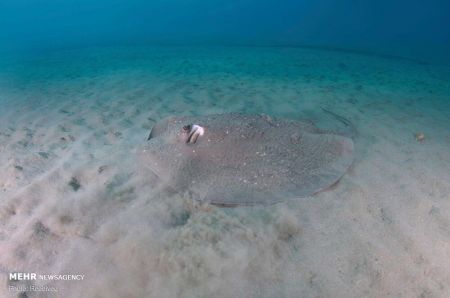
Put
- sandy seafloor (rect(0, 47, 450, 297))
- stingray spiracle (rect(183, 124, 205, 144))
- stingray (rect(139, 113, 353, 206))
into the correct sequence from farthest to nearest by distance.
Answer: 1. stingray spiracle (rect(183, 124, 205, 144))
2. stingray (rect(139, 113, 353, 206))
3. sandy seafloor (rect(0, 47, 450, 297))

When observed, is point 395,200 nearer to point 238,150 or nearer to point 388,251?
point 388,251

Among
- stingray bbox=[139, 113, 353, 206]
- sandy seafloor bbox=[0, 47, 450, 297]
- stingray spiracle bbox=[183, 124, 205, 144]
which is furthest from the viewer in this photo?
stingray spiracle bbox=[183, 124, 205, 144]

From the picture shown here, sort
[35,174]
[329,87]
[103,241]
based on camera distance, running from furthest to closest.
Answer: [329,87] < [35,174] < [103,241]

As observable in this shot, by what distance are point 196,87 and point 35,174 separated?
20.2ft

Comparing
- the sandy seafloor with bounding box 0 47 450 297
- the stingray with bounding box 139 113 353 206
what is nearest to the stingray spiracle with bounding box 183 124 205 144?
the stingray with bounding box 139 113 353 206

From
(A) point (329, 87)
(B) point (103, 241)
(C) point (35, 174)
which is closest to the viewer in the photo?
(B) point (103, 241)

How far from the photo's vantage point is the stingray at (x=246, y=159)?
139 inches

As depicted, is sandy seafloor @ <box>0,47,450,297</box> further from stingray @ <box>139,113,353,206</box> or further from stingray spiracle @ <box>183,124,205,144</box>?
stingray spiracle @ <box>183,124,205,144</box>

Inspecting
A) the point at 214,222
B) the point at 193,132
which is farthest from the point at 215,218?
the point at 193,132

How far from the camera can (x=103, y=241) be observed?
331 cm

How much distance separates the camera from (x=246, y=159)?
387 cm

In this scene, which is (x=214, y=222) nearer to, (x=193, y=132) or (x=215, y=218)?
(x=215, y=218)

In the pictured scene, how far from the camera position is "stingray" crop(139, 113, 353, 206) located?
11.6 ft

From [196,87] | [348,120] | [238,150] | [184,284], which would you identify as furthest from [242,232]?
[196,87]
